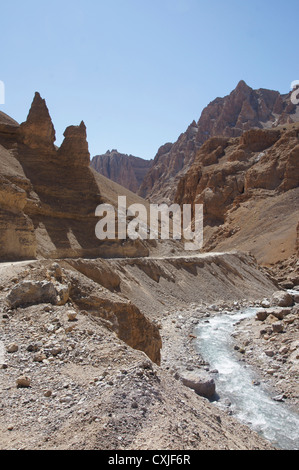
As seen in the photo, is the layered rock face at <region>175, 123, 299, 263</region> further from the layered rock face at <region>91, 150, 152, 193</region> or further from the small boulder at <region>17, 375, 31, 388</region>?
the layered rock face at <region>91, 150, 152, 193</region>

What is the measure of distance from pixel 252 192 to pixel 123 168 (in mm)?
106538

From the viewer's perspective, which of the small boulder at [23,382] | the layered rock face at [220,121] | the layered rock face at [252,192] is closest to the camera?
the small boulder at [23,382]

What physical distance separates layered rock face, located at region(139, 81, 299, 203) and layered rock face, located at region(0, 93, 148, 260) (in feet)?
286

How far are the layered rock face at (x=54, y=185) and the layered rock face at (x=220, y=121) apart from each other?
8731cm

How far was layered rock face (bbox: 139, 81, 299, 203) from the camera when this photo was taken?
130 meters

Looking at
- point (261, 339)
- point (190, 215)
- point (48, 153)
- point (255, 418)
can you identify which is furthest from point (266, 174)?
point (255, 418)

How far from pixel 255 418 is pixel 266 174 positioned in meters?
59.8

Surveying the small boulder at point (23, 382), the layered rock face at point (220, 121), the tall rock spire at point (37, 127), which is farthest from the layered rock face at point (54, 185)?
the layered rock face at point (220, 121)

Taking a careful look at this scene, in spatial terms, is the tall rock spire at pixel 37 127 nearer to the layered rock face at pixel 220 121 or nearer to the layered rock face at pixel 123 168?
the layered rock face at pixel 220 121

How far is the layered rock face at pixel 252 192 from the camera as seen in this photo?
55875 mm

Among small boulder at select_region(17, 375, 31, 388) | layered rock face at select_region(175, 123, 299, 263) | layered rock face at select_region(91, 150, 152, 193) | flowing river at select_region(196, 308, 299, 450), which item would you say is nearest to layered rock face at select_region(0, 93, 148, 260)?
flowing river at select_region(196, 308, 299, 450)

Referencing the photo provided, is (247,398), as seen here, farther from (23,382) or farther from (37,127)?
(37,127)

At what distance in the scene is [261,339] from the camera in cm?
1861
